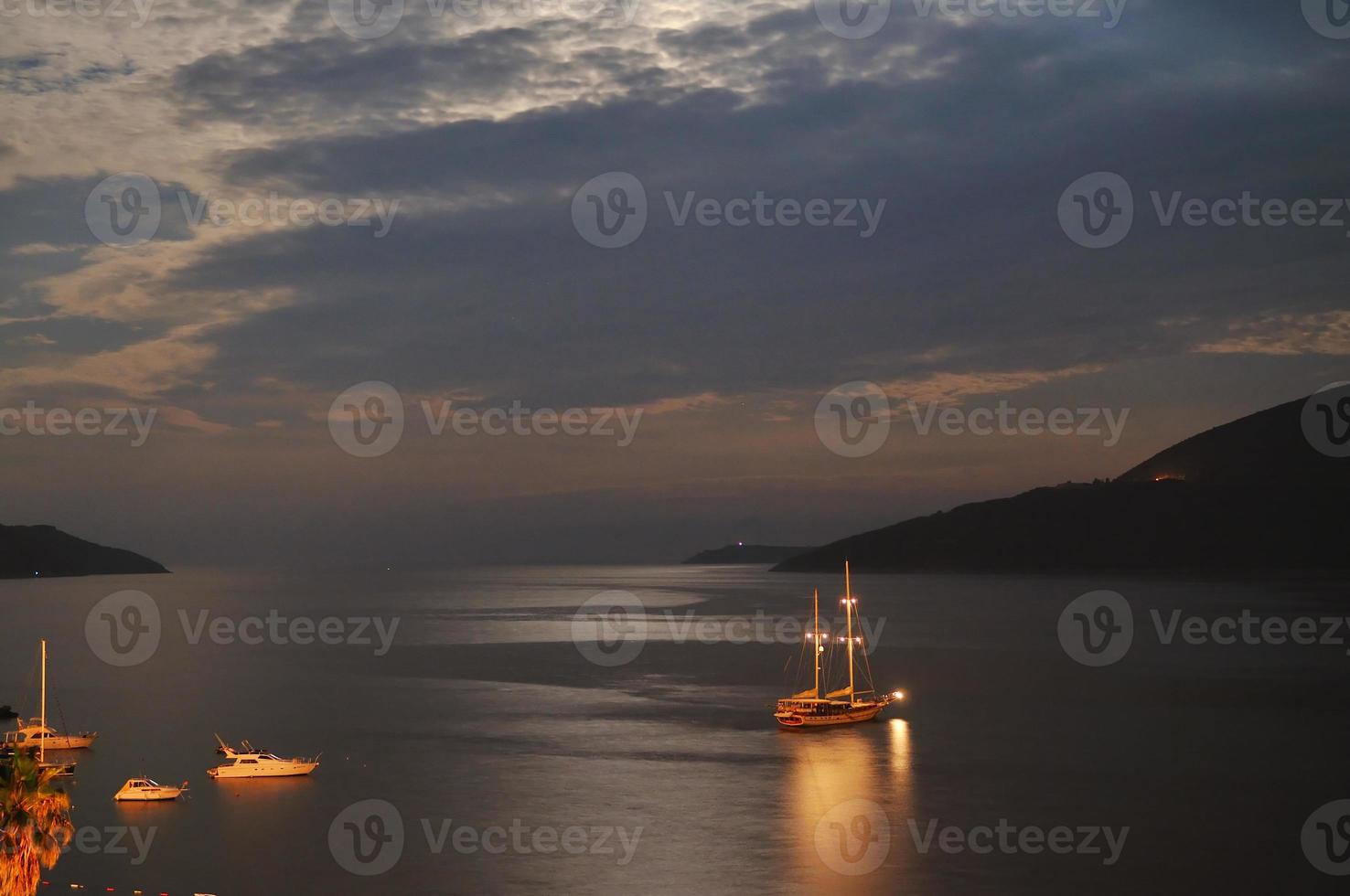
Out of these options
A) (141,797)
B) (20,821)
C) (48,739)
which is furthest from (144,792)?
(20,821)

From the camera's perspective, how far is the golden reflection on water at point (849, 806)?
34625mm

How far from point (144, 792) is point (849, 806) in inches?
974

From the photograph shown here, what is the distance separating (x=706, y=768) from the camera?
48.9 meters

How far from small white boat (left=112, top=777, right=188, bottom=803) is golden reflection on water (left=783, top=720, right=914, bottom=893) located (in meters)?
22.0

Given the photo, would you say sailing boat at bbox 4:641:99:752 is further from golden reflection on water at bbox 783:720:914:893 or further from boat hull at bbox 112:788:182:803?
golden reflection on water at bbox 783:720:914:893

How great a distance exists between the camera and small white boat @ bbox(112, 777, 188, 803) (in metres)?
43.4

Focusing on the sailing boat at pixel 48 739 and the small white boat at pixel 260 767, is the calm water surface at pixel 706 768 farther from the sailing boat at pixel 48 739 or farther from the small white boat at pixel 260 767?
the sailing boat at pixel 48 739

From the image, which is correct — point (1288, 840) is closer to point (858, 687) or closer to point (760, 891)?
point (760, 891)

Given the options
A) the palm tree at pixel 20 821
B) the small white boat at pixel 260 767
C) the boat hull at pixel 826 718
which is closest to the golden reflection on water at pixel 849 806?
the boat hull at pixel 826 718

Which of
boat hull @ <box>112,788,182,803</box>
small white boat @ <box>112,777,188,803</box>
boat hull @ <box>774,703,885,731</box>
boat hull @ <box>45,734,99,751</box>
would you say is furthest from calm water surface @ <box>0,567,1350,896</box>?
boat hull @ <box>45,734,99,751</box>

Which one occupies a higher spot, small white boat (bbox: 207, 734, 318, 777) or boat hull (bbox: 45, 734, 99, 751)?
boat hull (bbox: 45, 734, 99, 751)

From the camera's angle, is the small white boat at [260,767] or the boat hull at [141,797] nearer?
the boat hull at [141,797]

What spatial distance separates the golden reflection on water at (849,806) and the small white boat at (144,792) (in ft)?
72.1

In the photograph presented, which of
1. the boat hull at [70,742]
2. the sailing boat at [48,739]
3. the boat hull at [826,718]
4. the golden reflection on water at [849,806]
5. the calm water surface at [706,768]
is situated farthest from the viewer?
the boat hull at [826,718]
